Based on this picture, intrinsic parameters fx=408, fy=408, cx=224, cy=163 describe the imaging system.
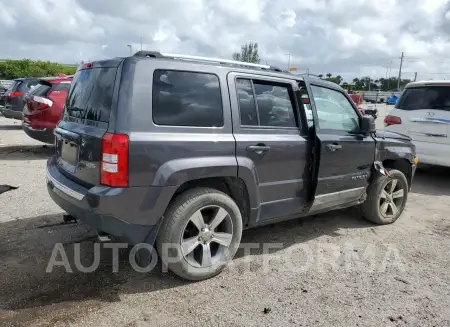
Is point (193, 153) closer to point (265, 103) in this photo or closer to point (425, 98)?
point (265, 103)

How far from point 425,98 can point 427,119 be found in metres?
0.43

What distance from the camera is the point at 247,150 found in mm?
3611

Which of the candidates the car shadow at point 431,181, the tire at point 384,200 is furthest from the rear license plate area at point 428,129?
the tire at point 384,200

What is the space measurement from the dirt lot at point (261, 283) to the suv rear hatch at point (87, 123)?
0.93 m

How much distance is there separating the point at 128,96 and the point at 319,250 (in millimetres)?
2574

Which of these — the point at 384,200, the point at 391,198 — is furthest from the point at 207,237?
the point at 391,198

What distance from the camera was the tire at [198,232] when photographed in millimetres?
3295

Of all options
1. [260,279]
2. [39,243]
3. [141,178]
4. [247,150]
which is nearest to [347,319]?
[260,279]

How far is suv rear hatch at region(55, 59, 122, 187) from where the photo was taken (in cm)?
314

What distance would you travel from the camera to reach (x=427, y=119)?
7.11m

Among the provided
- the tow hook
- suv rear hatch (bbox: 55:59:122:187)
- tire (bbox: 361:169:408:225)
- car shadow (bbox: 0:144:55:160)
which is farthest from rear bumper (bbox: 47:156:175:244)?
car shadow (bbox: 0:144:55:160)

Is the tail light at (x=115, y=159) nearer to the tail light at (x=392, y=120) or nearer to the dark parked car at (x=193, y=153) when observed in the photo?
the dark parked car at (x=193, y=153)

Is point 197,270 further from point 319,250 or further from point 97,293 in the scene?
point 319,250

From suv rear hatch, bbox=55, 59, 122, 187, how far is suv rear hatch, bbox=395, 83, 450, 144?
5.84 m
